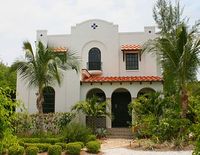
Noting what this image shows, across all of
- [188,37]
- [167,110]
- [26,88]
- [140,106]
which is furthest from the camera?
[26,88]

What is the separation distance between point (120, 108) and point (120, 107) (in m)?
0.08

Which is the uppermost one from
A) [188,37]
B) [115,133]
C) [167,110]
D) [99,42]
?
[99,42]

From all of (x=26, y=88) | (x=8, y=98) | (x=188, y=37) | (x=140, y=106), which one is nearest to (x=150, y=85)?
(x=140, y=106)

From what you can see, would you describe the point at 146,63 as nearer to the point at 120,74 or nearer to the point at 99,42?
the point at 120,74

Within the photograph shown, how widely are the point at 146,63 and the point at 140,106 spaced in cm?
692

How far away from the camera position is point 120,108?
2878 centimetres

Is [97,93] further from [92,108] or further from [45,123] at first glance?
[45,123]

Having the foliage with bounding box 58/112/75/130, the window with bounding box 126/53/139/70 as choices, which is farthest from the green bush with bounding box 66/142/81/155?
the window with bounding box 126/53/139/70

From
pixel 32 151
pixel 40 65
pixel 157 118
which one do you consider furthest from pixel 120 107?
pixel 32 151

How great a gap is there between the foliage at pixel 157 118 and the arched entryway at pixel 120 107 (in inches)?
158

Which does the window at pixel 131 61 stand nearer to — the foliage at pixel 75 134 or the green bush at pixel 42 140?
the foliage at pixel 75 134

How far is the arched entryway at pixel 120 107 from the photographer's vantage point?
28469 millimetres

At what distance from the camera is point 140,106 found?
23.0m

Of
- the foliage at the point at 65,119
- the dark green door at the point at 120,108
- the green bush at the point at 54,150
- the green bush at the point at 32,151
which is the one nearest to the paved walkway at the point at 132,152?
the green bush at the point at 54,150
